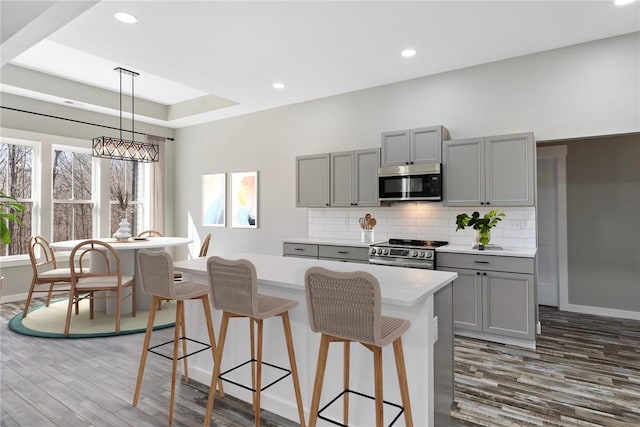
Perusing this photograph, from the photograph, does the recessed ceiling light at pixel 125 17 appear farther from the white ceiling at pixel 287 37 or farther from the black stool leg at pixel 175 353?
the black stool leg at pixel 175 353

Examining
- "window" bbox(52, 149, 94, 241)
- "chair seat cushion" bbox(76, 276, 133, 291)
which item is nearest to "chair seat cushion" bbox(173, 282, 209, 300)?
"chair seat cushion" bbox(76, 276, 133, 291)

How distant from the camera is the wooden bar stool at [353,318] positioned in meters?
1.55

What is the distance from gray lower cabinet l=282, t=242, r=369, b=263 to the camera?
4.39 m

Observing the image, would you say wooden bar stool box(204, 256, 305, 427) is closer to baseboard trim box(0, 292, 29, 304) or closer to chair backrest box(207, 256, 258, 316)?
chair backrest box(207, 256, 258, 316)

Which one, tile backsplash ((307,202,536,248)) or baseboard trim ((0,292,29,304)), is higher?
tile backsplash ((307,202,536,248))

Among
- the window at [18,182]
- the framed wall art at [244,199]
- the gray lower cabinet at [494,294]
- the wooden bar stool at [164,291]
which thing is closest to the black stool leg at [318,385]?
the wooden bar stool at [164,291]

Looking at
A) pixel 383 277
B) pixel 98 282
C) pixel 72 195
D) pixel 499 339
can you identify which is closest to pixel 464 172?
pixel 499 339

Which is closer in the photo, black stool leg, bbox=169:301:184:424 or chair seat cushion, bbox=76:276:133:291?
black stool leg, bbox=169:301:184:424

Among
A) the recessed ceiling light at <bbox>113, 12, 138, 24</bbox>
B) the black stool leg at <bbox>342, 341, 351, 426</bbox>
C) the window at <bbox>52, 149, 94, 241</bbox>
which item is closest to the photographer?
the black stool leg at <bbox>342, 341, 351, 426</bbox>

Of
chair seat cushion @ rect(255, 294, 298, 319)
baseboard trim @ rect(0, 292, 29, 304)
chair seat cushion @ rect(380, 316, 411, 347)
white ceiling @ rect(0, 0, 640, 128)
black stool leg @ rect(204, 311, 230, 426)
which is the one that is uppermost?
white ceiling @ rect(0, 0, 640, 128)

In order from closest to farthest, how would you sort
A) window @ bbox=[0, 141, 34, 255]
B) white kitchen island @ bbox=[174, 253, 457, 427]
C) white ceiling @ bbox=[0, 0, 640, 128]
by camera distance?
white kitchen island @ bbox=[174, 253, 457, 427] < white ceiling @ bbox=[0, 0, 640, 128] < window @ bbox=[0, 141, 34, 255]

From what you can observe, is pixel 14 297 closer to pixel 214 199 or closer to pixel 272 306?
pixel 214 199

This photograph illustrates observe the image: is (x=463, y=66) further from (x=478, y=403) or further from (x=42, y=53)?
(x=42, y=53)

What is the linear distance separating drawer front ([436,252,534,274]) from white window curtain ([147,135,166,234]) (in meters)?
5.27
